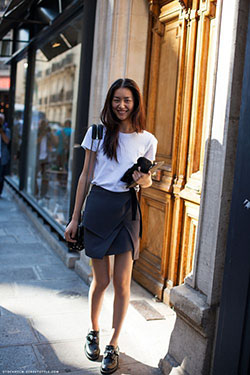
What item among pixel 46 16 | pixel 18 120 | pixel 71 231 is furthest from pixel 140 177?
pixel 18 120

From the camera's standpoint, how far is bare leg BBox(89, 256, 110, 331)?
3.27 meters

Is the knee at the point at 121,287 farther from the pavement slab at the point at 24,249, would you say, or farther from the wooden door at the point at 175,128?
the pavement slab at the point at 24,249

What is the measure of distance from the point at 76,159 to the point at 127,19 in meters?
1.73

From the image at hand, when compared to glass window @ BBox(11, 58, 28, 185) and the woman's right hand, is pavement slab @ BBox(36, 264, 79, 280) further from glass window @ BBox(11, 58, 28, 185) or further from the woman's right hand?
glass window @ BBox(11, 58, 28, 185)

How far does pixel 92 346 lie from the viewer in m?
3.41

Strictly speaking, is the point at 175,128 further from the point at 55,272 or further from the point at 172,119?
the point at 55,272

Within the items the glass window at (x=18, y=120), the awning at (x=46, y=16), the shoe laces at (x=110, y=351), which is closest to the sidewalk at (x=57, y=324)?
the shoe laces at (x=110, y=351)

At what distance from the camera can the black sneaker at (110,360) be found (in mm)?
3199

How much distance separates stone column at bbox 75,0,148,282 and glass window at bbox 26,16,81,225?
6.74ft

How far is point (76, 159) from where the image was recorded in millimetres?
5547

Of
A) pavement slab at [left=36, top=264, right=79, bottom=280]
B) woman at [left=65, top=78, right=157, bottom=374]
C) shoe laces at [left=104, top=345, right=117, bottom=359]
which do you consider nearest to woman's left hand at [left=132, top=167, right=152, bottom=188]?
woman at [left=65, top=78, right=157, bottom=374]

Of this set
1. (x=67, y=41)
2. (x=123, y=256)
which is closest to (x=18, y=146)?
(x=67, y=41)

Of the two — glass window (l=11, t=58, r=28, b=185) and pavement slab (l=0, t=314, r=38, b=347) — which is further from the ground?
glass window (l=11, t=58, r=28, b=185)

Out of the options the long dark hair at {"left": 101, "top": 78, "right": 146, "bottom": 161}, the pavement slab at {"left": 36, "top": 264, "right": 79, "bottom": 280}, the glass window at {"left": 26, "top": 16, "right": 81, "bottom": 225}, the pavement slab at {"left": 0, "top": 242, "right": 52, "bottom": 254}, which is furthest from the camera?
the glass window at {"left": 26, "top": 16, "right": 81, "bottom": 225}
